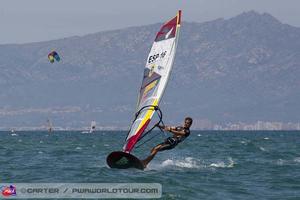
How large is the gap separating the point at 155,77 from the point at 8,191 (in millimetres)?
8698

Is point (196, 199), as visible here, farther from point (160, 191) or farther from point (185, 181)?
point (185, 181)

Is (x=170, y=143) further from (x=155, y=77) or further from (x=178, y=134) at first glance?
(x=155, y=77)

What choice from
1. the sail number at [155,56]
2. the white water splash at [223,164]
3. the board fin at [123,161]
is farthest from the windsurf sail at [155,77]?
the white water splash at [223,164]

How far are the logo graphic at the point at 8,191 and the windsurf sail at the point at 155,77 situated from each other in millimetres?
6208

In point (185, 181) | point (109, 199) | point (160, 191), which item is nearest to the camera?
point (109, 199)

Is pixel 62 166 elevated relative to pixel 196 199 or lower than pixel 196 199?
elevated

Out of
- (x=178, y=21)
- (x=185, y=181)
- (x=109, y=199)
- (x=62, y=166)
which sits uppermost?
(x=178, y=21)

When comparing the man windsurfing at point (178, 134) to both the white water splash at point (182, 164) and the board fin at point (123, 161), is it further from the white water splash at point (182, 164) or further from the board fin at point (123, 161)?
the white water splash at point (182, 164)

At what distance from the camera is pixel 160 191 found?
1178 inches

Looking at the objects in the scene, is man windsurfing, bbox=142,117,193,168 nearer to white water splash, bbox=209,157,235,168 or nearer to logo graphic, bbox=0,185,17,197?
logo graphic, bbox=0,185,17,197

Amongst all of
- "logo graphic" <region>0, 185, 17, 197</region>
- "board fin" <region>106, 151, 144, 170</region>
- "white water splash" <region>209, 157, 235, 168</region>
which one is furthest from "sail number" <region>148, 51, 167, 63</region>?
"white water splash" <region>209, 157, 235, 168</region>

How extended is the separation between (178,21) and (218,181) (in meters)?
6.64

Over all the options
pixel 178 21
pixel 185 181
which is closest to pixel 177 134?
pixel 185 181

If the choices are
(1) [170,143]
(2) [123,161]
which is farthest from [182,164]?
(1) [170,143]
